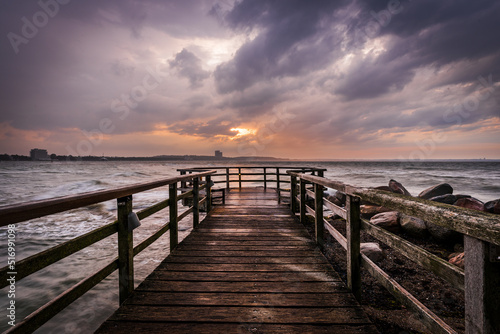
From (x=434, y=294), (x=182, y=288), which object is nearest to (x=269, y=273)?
(x=182, y=288)

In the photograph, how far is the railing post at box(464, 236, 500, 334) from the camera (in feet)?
3.32

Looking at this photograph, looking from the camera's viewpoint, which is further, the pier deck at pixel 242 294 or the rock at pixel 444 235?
the rock at pixel 444 235

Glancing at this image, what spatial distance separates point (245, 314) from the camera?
197cm

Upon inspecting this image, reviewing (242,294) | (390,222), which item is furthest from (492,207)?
(242,294)

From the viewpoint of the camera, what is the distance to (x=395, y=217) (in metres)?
5.86

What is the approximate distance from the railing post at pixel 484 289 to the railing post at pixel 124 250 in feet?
8.38

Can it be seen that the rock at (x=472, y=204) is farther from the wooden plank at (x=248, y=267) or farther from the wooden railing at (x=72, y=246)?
the wooden railing at (x=72, y=246)

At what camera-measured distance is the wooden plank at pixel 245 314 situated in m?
1.89

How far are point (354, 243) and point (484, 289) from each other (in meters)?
1.34

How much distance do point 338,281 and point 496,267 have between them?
1.70 meters

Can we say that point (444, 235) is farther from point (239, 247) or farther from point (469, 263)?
point (469, 263)

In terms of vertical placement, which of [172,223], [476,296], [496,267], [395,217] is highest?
A: [496,267]

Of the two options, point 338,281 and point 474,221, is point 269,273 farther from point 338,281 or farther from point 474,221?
point 474,221

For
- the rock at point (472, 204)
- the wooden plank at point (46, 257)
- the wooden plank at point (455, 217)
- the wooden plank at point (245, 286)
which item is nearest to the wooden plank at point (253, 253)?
the wooden plank at point (245, 286)
